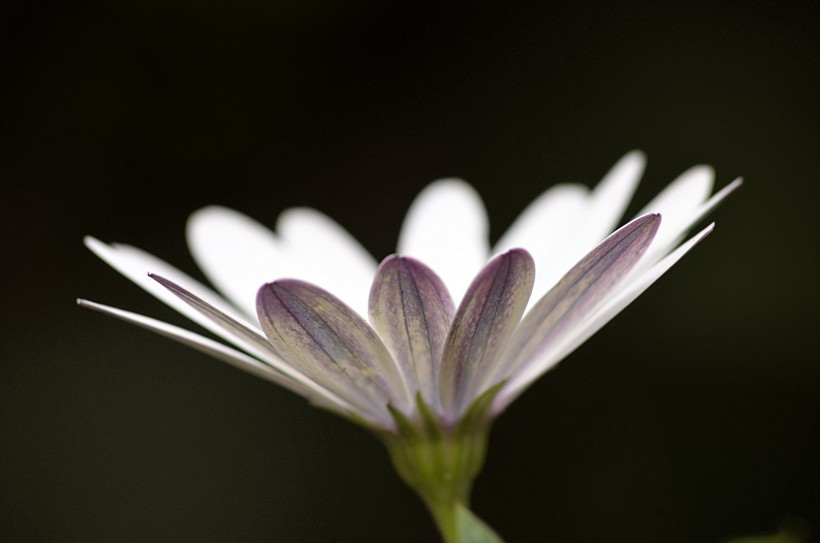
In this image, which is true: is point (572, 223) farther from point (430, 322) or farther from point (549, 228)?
point (430, 322)

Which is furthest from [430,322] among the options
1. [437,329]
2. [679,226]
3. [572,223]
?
[572,223]

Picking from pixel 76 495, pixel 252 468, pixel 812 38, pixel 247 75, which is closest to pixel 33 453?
pixel 76 495

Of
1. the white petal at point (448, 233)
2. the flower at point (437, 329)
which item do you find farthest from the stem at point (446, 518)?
the white petal at point (448, 233)

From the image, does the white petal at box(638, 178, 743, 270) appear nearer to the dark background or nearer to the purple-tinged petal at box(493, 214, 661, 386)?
the purple-tinged petal at box(493, 214, 661, 386)

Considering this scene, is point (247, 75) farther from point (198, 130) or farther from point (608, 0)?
point (608, 0)

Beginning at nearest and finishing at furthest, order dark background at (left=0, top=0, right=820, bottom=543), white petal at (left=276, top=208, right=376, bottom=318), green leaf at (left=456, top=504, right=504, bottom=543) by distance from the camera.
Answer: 1. green leaf at (left=456, top=504, right=504, bottom=543)
2. white petal at (left=276, top=208, right=376, bottom=318)
3. dark background at (left=0, top=0, right=820, bottom=543)

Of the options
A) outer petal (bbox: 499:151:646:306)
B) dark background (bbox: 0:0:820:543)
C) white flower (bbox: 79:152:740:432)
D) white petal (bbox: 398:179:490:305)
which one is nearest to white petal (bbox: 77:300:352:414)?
white flower (bbox: 79:152:740:432)
